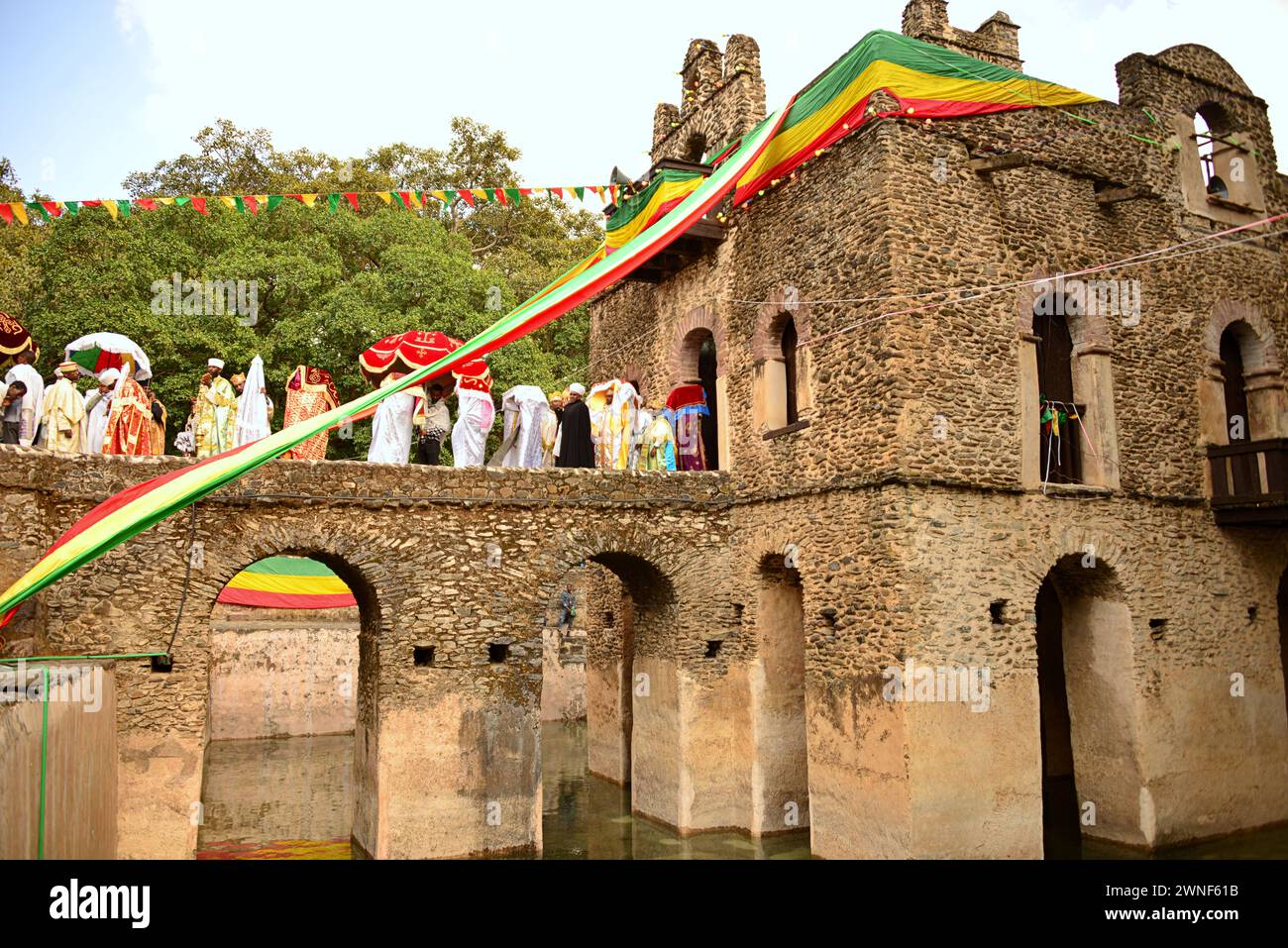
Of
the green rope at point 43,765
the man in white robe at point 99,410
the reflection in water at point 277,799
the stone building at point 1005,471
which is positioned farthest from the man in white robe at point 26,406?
the stone building at point 1005,471

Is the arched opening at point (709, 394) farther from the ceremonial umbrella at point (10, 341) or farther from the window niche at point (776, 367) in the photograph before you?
the ceremonial umbrella at point (10, 341)

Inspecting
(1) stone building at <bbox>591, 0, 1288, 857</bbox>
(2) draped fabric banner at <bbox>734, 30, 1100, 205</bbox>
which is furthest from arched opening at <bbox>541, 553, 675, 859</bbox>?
(2) draped fabric banner at <bbox>734, 30, 1100, 205</bbox>

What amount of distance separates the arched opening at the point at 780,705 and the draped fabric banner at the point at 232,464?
4752mm

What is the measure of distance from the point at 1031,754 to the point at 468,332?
1576 centimetres

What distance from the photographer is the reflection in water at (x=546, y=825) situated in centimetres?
1225

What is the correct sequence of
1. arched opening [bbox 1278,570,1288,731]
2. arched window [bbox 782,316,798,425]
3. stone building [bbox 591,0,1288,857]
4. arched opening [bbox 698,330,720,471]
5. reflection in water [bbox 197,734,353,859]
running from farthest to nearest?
1. arched opening [bbox 698,330,720,471]
2. arched opening [bbox 1278,570,1288,731]
3. arched window [bbox 782,316,798,425]
4. reflection in water [bbox 197,734,353,859]
5. stone building [bbox 591,0,1288,857]

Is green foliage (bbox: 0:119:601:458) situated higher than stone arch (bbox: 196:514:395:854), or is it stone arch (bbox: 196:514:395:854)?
green foliage (bbox: 0:119:601:458)

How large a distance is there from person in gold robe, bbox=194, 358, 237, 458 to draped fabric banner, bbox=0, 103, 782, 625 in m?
2.50

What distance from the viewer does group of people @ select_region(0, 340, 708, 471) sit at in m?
12.0

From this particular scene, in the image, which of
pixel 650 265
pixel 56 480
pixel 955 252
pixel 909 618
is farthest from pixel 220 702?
pixel 955 252

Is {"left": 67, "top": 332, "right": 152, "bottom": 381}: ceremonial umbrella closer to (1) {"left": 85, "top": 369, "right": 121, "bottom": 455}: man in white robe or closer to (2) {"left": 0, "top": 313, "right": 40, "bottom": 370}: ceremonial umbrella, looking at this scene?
(1) {"left": 85, "top": 369, "right": 121, "bottom": 455}: man in white robe

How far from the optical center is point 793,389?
539 inches

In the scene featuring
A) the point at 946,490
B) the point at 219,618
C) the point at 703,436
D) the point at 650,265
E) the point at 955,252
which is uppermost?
the point at 650,265
